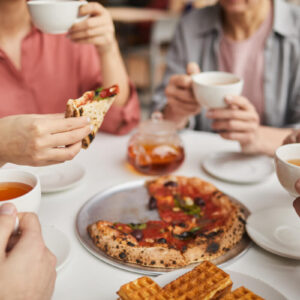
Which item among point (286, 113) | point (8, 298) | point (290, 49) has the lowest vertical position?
point (286, 113)

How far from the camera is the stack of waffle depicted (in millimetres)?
669

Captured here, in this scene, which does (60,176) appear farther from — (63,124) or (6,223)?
(6,223)

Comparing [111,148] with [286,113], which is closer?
[111,148]

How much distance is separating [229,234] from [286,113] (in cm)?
132

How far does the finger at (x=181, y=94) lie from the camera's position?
1.49m

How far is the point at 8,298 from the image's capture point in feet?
→ 1.93

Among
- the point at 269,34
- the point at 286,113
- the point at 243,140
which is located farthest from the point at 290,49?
the point at 243,140

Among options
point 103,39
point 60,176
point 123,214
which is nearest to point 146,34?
point 103,39

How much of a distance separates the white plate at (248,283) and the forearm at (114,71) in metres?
1.08

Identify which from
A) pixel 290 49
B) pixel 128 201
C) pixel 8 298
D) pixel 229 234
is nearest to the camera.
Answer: pixel 8 298

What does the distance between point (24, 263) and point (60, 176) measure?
26.5 inches

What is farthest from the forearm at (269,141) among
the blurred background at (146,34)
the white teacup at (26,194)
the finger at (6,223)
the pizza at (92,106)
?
the blurred background at (146,34)

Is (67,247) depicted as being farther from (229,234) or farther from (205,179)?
(205,179)

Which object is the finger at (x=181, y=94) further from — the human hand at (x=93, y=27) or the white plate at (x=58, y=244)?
the white plate at (x=58, y=244)
